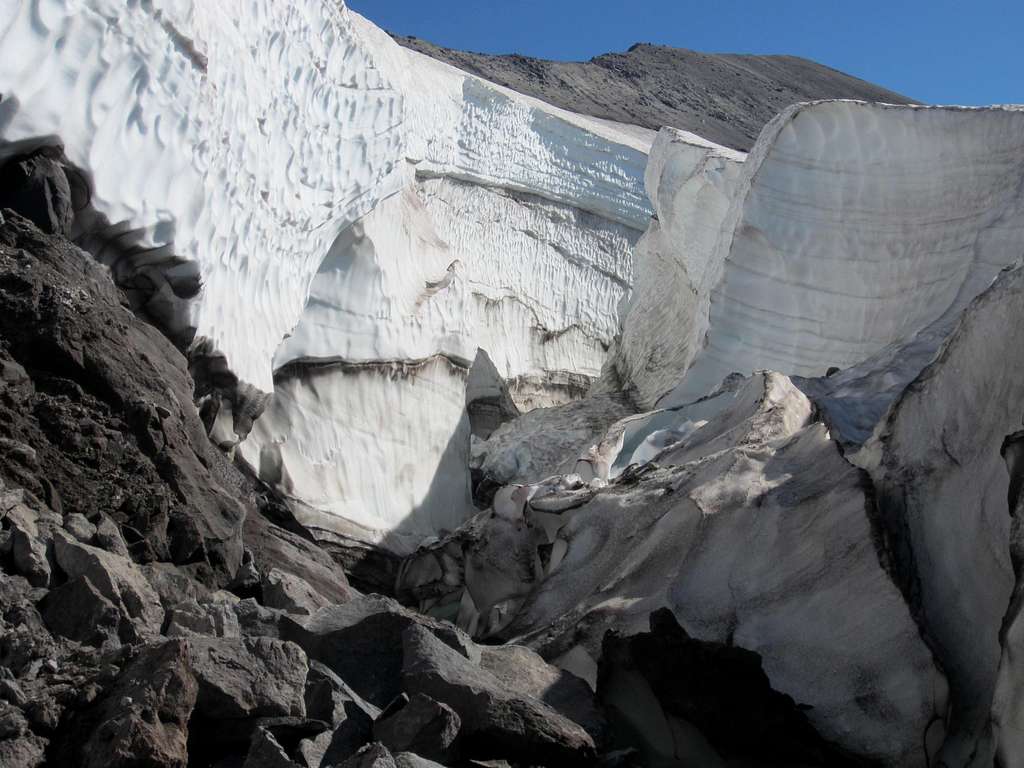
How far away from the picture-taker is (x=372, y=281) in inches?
239

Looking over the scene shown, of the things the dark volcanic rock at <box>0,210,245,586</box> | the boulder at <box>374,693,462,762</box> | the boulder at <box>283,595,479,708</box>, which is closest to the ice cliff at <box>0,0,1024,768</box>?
the dark volcanic rock at <box>0,210,245,586</box>

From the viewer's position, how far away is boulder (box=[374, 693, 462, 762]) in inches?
77.2

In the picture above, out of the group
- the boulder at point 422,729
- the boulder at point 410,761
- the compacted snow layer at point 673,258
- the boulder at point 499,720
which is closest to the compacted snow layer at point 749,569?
the boulder at point 499,720

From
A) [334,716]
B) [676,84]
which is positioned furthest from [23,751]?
[676,84]

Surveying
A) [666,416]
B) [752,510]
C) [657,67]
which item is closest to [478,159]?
[666,416]

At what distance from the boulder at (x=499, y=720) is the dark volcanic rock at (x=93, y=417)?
972 millimetres

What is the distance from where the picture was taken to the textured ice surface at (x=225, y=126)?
10.5ft

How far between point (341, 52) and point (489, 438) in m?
2.59

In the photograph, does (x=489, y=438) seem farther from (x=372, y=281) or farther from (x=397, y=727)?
(x=397, y=727)

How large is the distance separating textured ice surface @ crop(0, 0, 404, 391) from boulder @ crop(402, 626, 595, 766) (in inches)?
69.2

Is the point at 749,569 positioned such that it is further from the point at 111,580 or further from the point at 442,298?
the point at 442,298

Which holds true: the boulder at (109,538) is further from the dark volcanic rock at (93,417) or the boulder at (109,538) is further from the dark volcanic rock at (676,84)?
the dark volcanic rock at (676,84)

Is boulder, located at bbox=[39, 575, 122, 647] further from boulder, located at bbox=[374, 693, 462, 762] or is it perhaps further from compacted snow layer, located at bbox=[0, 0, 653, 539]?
compacted snow layer, located at bbox=[0, 0, 653, 539]

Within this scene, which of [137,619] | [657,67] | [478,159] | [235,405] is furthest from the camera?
[657,67]
